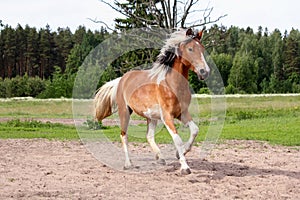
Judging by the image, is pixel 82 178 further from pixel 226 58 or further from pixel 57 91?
pixel 226 58

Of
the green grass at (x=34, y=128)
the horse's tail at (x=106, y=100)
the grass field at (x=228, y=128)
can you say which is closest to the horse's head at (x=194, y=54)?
the horse's tail at (x=106, y=100)

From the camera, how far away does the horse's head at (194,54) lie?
7.64 metres

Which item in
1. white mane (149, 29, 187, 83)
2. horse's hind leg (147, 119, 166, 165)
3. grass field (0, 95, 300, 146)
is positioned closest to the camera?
white mane (149, 29, 187, 83)

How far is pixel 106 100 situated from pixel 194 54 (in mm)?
2656

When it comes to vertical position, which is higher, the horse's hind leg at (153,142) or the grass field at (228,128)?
the horse's hind leg at (153,142)

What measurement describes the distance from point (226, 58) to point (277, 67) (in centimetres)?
1992

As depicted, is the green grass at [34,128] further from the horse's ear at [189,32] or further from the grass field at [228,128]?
the horse's ear at [189,32]

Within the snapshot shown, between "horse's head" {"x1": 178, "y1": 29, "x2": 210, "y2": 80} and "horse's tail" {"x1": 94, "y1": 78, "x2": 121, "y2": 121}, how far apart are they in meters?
2.03

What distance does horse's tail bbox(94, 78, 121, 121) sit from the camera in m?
9.58

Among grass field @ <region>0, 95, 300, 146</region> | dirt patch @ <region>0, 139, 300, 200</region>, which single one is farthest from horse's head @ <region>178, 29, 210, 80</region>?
grass field @ <region>0, 95, 300, 146</region>

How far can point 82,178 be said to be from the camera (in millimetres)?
7750

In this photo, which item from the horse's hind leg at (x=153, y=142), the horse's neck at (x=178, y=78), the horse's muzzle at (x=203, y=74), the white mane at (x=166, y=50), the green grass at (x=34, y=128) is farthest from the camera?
the green grass at (x=34, y=128)

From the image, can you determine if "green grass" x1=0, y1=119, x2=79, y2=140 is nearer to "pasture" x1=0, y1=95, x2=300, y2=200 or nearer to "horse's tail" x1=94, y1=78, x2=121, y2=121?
"pasture" x1=0, y1=95, x2=300, y2=200

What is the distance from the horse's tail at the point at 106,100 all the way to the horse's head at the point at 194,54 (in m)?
2.03
